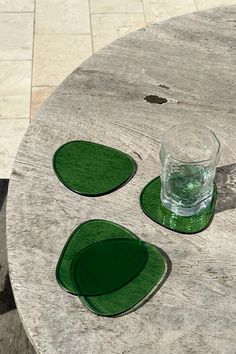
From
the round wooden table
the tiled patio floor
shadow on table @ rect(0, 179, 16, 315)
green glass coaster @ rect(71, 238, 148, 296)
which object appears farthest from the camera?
the tiled patio floor

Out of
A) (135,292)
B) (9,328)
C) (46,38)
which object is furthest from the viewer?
(46,38)

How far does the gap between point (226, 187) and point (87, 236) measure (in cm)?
54

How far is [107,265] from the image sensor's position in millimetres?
1867

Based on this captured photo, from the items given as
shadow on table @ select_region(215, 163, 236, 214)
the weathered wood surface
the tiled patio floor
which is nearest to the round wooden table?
shadow on table @ select_region(215, 163, 236, 214)

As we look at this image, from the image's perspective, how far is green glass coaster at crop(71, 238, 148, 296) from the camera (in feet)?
5.94

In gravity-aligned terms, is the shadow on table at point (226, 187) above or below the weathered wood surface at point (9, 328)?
above

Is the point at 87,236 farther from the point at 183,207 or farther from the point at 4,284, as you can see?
the point at 4,284

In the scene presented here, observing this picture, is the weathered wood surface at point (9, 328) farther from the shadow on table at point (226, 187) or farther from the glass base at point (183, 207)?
the shadow on table at point (226, 187)

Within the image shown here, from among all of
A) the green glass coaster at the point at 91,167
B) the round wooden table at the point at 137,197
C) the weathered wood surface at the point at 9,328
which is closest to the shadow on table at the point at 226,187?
the round wooden table at the point at 137,197

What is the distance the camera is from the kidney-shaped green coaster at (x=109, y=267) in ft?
5.82

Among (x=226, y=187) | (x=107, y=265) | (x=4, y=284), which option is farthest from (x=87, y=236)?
(x=4, y=284)

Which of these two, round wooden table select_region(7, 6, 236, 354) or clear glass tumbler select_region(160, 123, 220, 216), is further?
clear glass tumbler select_region(160, 123, 220, 216)

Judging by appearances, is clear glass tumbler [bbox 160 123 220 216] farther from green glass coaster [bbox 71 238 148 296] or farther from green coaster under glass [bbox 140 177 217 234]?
green glass coaster [bbox 71 238 148 296]

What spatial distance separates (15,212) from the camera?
1.97 meters
